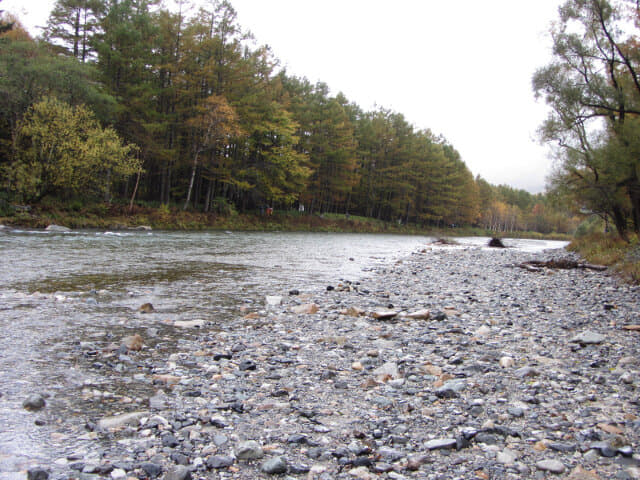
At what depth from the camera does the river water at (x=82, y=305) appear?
3.16 meters

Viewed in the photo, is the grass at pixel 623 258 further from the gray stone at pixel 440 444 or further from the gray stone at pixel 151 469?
the gray stone at pixel 151 469

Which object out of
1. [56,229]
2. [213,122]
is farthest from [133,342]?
[213,122]

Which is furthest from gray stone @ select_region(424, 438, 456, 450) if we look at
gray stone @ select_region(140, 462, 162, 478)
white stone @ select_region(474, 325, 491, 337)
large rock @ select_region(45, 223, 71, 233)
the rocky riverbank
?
large rock @ select_region(45, 223, 71, 233)

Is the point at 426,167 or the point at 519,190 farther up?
the point at 519,190

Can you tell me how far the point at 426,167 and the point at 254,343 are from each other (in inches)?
2865

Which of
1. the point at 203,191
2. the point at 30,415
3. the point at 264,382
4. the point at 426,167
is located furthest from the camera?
the point at 426,167

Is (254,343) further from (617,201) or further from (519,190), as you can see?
(519,190)

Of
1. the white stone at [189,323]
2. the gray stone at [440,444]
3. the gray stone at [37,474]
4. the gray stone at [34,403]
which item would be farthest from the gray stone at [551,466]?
the white stone at [189,323]

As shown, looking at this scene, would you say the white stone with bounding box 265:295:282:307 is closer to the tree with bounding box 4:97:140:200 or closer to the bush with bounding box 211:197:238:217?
the tree with bounding box 4:97:140:200

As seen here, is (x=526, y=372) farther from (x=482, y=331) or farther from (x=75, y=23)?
(x=75, y=23)

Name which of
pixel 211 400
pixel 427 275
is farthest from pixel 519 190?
pixel 211 400

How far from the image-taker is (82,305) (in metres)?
7.04

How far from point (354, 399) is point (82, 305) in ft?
18.6

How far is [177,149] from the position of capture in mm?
36375
